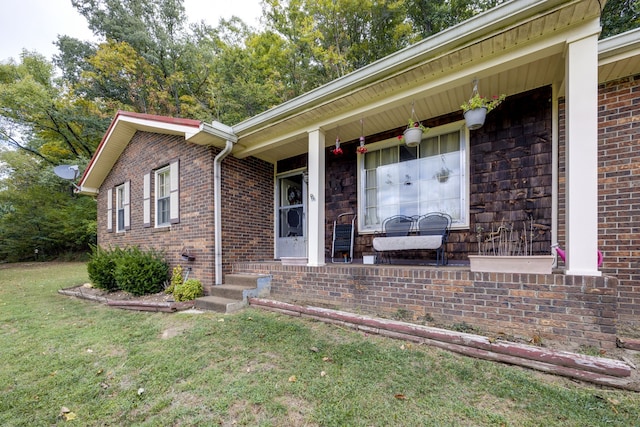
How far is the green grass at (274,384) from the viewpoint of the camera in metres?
1.79

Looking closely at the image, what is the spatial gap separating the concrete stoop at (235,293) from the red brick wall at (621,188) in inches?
178

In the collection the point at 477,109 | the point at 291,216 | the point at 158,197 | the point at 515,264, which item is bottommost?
the point at 515,264

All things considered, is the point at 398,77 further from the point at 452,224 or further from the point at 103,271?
the point at 103,271

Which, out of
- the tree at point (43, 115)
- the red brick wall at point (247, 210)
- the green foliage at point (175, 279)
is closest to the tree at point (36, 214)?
the tree at point (43, 115)

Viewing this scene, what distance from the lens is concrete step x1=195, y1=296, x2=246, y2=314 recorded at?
13.6 feet

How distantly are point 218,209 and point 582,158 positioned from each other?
5.09m

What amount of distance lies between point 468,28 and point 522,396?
3357 mm

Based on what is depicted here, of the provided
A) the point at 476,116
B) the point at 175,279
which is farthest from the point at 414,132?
the point at 175,279

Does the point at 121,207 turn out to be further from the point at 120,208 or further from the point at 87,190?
the point at 87,190

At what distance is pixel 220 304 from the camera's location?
4180 mm

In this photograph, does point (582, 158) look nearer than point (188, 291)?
Yes

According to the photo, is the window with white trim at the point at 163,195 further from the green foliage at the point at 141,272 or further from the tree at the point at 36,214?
the tree at the point at 36,214

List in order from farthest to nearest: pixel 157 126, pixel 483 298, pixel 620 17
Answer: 1. pixel 620 17
2. pixel 157 126
3. pixel 483 298

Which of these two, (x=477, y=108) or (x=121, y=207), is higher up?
(x=477, y=108)
